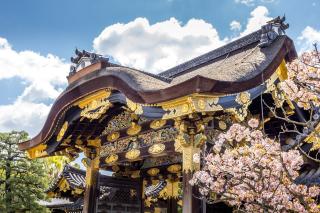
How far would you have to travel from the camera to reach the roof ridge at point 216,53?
391 inches

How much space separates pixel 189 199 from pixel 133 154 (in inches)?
93.0

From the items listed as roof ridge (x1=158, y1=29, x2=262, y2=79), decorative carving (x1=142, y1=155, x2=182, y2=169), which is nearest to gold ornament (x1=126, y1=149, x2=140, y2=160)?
decorative carving (x1=142, y1=155, x2=182, y2=169)

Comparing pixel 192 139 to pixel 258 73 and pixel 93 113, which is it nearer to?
pixel 258 73

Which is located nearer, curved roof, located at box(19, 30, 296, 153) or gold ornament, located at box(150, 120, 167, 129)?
curved roof, located at box(19, 30, 296, 153)

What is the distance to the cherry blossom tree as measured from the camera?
5100 millimetres

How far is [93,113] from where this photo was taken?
28.1ft

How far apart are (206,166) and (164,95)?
135 centimetres

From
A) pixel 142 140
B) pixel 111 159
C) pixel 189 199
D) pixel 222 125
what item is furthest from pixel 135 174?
pixel 189 199

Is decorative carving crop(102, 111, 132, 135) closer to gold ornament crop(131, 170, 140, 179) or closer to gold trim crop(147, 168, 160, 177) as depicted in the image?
gold ornament crop(131, 170, 140, 179)

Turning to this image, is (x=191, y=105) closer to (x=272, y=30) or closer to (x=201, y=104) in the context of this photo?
(x=201, y=104)

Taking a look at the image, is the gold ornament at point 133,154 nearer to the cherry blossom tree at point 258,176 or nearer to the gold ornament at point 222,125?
the gold ornament at point 222,125

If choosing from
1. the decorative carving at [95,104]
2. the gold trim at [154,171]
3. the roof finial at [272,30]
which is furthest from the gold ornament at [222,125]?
the gold trim at [154,171]

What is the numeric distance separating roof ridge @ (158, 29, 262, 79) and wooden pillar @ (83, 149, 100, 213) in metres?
3.71

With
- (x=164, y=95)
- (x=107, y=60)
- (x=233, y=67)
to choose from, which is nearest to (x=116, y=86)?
(x=107, y=60)
